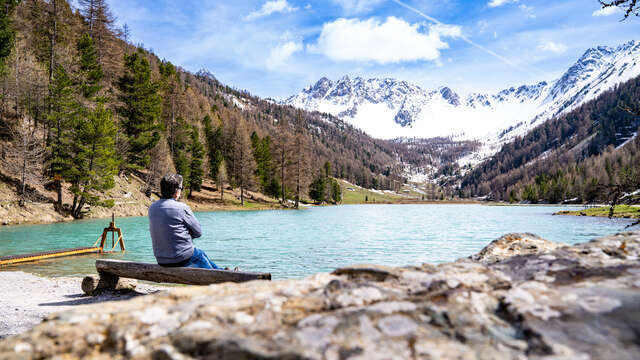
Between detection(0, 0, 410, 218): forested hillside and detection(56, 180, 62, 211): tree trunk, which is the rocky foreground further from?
detection(56, 180, 62, 211): tree trunk

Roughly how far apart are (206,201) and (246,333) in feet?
212

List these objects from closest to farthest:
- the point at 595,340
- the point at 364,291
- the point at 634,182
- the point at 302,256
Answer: the point at 595,340, the point at 364,291, the point at 634,182, the point at 302,256

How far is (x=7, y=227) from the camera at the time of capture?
27.3 meters

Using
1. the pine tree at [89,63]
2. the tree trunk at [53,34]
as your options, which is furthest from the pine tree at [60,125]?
the pine tree at [89,63]

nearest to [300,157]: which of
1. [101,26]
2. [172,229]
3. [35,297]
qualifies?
[101,26]

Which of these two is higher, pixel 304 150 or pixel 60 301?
pixel 304 150

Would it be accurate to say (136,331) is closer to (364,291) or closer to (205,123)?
(364,291)

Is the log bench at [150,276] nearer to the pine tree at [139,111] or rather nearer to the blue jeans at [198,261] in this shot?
the blue jeans at [198,261]

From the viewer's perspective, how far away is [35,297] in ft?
28.6

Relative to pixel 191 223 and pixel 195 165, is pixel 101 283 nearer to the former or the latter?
pixel 191 223

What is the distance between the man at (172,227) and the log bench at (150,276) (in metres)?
0.26

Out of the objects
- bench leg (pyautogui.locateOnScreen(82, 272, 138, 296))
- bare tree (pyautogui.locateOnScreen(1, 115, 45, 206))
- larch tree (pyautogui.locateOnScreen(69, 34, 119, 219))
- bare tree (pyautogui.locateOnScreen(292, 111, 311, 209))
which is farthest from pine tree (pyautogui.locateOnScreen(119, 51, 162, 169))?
bench leg (pyautogui.locateOnScreen(82, 272, 138, 296))

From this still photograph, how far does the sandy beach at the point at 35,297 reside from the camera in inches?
259

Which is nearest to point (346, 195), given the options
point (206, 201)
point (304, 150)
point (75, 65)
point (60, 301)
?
point (304, 150)
